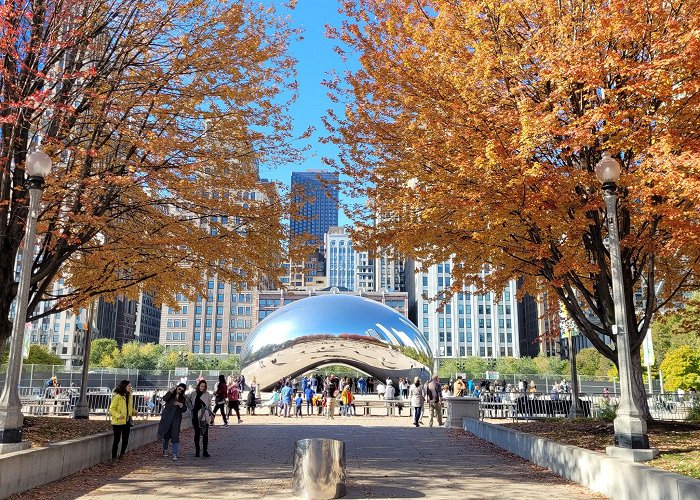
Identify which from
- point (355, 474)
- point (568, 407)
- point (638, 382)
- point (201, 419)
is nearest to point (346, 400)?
point (568, 407)

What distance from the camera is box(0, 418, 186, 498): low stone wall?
7518 millimetres

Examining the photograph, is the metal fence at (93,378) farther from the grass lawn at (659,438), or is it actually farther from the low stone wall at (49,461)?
the grass lawn at (659,438)

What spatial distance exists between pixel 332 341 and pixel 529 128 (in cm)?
2964

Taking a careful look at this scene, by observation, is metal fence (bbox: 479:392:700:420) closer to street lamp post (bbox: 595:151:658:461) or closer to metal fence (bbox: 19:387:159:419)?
street lamp post (bbox: 595:151:658:461)

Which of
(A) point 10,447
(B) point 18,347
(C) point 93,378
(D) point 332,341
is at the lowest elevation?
(A) point 10,447

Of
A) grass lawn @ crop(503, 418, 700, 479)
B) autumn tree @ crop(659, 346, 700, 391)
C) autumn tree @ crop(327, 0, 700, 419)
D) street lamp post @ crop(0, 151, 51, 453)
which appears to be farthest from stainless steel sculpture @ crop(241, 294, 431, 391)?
street lamp post @ crop(0, 151, 51, 453)

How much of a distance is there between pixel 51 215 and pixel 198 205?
2833mm

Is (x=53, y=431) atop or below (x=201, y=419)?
below

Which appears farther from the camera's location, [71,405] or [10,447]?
[71,405]

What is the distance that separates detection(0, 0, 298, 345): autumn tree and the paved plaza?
169 inches

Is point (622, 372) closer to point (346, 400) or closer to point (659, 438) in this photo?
point (659, 438)

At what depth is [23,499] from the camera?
7.56 metres

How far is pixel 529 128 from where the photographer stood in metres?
9.12

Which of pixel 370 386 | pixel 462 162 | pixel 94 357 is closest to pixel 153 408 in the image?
pixel 462 162
